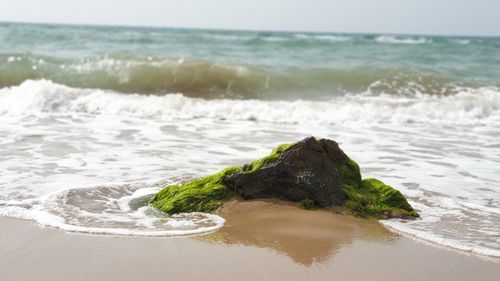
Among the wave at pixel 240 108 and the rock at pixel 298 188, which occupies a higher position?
the wave at pixel 240 108

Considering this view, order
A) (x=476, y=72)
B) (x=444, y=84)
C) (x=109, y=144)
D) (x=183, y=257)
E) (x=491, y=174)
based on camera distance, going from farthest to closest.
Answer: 1. (x=476, y=72)
2. (x=444, y=84)
3. (x=109, y=144)
4. (x=491, y=174)
5. (x=183, y=257)

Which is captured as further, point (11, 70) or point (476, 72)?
point (476, 72)

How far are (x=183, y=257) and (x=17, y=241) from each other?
122cm

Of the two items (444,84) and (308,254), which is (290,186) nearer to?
(308,254)

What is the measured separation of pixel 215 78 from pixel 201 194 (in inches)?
469

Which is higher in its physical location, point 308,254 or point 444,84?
point 444,84

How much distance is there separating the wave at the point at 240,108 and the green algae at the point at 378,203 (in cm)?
629

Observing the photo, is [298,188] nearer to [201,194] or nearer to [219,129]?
[201,194]

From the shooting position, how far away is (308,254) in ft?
12.4

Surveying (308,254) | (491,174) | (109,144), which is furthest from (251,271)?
(109,144)

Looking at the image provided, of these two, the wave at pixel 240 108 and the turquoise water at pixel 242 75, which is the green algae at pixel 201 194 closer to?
the wave at pixel 240 108

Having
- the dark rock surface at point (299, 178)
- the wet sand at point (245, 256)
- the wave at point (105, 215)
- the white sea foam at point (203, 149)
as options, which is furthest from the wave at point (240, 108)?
the wet sand at point (245, 256)

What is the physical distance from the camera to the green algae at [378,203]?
479cm

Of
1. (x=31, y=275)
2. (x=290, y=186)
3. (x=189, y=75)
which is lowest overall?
(x=31, y=275)
